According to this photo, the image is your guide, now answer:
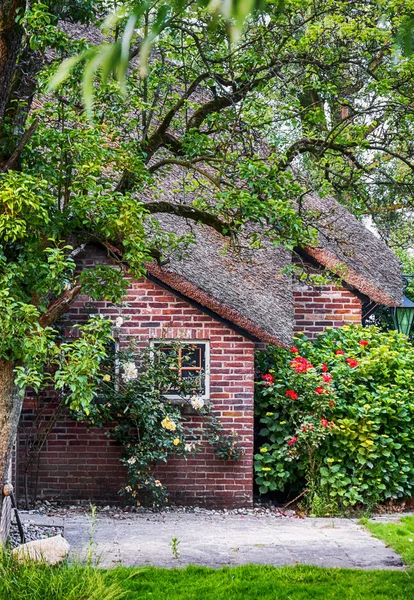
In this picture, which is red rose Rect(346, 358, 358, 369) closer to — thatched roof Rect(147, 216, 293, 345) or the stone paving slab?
thatched roof Rect(147, 216, 293, 345)

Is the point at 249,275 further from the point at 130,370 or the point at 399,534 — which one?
the point at 399,534

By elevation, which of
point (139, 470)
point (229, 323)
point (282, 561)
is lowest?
→ point (282, 561)

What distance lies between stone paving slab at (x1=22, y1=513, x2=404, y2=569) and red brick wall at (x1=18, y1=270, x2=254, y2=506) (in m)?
0.51

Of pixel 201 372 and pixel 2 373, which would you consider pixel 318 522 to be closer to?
pixel 201 372

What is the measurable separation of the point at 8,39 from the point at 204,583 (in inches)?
168

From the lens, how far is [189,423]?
9.77m

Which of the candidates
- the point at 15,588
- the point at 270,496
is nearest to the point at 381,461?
the point at 270,496

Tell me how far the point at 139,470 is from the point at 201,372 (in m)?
1.50

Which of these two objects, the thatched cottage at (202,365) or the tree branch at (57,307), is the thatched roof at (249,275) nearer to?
the thatched cottage at (202,365)

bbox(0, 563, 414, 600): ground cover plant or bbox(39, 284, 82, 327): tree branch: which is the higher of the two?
bbox(39, 284, 82, 327): tree branch

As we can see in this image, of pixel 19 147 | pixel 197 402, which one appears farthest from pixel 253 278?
pixel 19 147

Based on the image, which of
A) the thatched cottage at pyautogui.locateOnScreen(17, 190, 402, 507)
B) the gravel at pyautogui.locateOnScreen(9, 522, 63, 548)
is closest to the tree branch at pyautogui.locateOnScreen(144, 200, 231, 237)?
the thatched cottage at pyautogui.locateOnScreen(17, 190, 402, 507)

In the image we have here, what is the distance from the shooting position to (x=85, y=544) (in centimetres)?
732

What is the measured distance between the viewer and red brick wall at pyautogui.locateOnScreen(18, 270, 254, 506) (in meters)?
9.54
